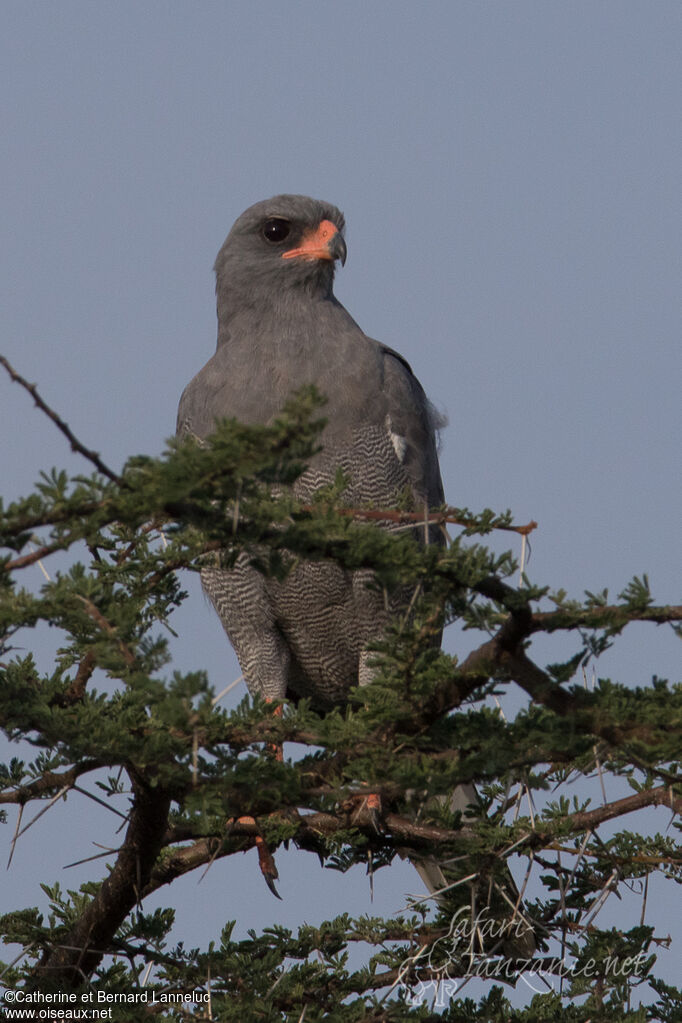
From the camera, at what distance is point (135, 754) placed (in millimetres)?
3539

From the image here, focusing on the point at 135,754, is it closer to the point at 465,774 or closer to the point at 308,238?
the point at 465,774

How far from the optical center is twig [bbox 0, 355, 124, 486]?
2.63 metres

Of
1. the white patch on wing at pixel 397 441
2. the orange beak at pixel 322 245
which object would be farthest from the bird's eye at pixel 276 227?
the white patch on wing at pixel 397 441

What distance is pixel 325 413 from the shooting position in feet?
19.8

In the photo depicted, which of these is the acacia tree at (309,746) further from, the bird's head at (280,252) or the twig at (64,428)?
the bird's head at (280,252)

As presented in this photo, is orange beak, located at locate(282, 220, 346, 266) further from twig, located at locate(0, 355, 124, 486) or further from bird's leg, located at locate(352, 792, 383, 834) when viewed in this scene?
twig, located at locate(0, 355, 124, 486)

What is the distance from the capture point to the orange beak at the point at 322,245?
268 inches

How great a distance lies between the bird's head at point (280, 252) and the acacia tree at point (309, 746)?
2.24 m

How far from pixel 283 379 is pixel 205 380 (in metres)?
0.45

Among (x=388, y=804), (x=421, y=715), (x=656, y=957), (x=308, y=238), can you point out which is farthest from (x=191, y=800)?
(x=308, y=238)

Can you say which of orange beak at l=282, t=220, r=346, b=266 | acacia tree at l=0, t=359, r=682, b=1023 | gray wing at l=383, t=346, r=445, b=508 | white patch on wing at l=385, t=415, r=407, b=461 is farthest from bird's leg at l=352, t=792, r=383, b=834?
orange beak at l=282, t=220, r=346, b=266

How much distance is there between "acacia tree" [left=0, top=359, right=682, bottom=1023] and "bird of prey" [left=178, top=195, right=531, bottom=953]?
3.73ft

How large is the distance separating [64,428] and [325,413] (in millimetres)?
3450

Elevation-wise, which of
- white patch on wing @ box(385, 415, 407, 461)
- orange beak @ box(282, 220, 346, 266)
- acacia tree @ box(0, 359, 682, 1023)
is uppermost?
orange beak @ box(282, 220, 346, 266)
